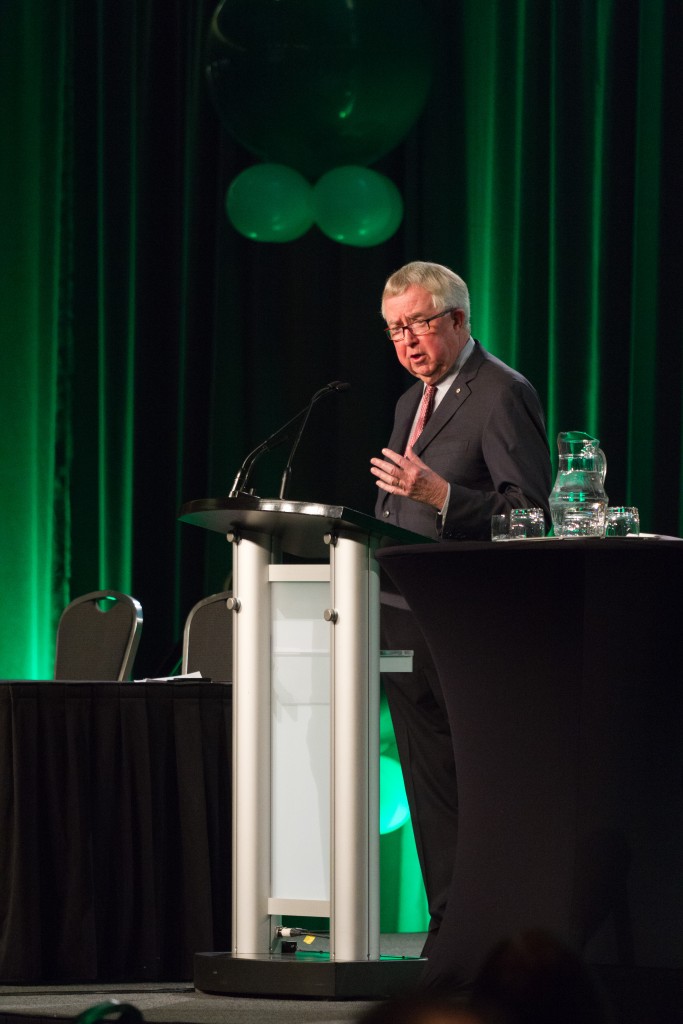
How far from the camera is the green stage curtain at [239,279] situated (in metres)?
4.27

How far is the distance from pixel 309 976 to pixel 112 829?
813 millimetres

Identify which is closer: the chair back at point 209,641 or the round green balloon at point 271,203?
the chair back at point 209,641

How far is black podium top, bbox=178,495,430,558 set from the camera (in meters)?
2.28

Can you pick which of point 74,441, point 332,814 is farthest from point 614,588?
point 74,441

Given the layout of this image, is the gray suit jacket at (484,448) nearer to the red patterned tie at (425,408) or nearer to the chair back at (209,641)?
the red patterned tie at (425,408)

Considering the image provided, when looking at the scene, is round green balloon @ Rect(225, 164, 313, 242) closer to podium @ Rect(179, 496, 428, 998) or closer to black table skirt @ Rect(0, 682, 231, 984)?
black table skirt @ Rect(0, 682, 231, 984)

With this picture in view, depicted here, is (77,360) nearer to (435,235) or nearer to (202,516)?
(435,235)

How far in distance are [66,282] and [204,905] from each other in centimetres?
273

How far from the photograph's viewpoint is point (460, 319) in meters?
2.82

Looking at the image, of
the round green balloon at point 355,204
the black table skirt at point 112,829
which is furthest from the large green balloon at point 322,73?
the black table skirt at point 112,829

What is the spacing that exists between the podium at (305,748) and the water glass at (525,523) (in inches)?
18.0

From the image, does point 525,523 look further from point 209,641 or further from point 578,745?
point 209,641

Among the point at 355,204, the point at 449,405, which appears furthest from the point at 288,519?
the point at 355,204

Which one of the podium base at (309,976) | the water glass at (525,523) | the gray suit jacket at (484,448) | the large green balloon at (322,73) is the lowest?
the podium base at (309,976)
